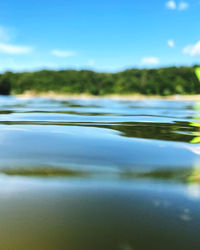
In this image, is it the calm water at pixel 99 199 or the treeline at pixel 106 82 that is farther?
the treeline at pixel 106 82

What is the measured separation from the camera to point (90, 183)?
1190 millimetres

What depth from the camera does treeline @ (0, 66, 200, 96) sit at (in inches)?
2269

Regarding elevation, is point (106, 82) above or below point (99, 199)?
above

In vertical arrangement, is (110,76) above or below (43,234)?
above

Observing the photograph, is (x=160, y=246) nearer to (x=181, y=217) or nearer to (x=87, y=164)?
(x=181, y=217)

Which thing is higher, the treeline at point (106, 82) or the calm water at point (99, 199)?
the treeline at point (106, 82)

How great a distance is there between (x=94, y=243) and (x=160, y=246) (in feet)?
0.67

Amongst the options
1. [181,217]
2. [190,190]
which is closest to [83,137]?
[190,190]

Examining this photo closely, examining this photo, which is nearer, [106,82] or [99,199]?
[99,199]

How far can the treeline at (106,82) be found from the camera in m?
57.6

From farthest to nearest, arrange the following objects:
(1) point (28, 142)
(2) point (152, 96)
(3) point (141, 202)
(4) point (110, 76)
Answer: (4) point (110, 76) < (2) point (152, 96) < (1) point (28, 142) < (3) point (141, 202)

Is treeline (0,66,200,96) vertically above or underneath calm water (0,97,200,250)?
above

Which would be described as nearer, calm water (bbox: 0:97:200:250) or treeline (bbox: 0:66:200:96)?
calm water (bbox: 0:97:200:250)

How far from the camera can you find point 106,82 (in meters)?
69.3
